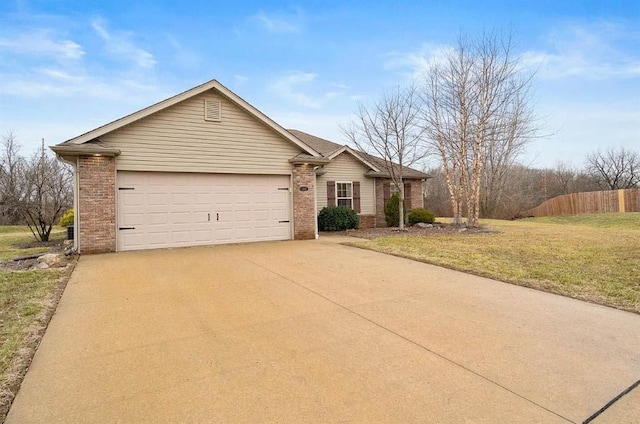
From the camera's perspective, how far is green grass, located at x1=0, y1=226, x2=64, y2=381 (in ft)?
10.8

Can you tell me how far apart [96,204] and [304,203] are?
6.03 meters

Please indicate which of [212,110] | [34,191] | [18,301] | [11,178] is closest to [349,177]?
[212,110]

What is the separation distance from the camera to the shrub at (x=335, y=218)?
14.1 m

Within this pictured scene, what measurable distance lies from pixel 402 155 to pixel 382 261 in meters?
7.69

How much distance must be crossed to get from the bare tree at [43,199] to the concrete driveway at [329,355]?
428 inches

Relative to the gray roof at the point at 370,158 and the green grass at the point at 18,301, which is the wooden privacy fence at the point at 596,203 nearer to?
the gray roof at the point at 370,158

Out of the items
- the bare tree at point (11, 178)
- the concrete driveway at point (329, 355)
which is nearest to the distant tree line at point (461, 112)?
the concrete driveway at point (329, 355)

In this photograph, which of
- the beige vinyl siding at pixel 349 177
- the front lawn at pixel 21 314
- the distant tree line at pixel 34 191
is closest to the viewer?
the front lawn at pixel 21 314

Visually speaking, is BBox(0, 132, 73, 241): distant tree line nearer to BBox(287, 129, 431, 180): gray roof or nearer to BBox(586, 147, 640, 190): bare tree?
BBox(287, 129, 431, 180): gray roof

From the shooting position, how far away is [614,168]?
3572 cm

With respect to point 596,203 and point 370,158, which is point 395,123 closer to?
point 370,158

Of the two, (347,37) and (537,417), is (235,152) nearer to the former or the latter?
(347,37)

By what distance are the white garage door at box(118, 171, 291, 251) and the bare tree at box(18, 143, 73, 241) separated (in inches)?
294

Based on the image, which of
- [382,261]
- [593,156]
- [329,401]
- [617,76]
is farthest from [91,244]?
[593,156]
